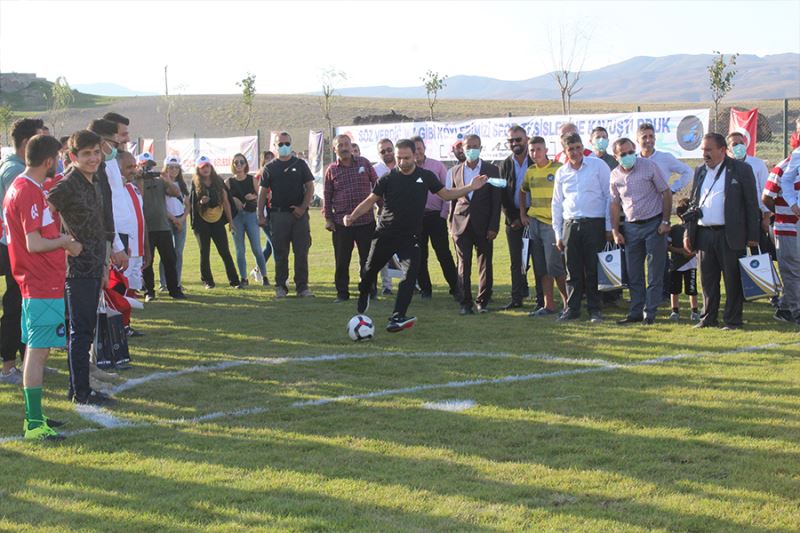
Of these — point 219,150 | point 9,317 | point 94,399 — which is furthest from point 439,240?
point 219,150

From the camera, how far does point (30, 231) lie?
634 cm

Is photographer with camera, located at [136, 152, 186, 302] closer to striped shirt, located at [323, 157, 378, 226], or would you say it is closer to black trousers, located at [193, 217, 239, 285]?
black trousers, located at [193, 217, 239, 285]

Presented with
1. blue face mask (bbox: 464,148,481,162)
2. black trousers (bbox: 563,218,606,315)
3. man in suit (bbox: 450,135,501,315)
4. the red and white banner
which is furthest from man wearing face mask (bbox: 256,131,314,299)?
the red and white banner

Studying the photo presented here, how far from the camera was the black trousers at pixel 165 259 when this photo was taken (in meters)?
12.8

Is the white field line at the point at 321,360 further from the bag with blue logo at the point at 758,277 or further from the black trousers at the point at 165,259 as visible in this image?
Answer: the black trousers at the point at 165,259

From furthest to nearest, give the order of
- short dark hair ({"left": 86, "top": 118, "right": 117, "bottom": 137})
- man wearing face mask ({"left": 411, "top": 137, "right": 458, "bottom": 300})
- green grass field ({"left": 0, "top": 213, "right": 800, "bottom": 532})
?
man wearing face mask ({"left": 411, "top": 137, "right": 458, "bottom": 300})
short dark hair ({"left": 86, "top": 118, "right": 117, "bottom": 137})
green grass field ({"left": 0, "top": 213, "right": 800, "bottom": 532})

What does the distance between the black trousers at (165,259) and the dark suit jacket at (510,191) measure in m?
4.49

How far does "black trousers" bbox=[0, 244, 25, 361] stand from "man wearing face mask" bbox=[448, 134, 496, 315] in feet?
16.5

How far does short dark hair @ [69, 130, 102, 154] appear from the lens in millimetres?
6963

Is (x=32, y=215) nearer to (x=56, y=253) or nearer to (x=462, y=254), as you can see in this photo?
(x=56, y=253)

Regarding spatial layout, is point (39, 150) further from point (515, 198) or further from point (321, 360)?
point (515, 198)

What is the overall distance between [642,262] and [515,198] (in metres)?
1.82

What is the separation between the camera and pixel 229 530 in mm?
4664

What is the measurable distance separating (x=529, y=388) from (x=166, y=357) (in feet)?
11.9
